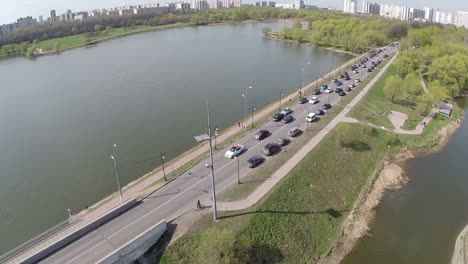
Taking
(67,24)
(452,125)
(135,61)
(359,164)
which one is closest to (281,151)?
(359,164)

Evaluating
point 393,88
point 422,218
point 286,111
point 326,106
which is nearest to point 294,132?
point 286,111

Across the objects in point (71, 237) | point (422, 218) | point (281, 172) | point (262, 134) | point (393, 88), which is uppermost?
point (393, 88)

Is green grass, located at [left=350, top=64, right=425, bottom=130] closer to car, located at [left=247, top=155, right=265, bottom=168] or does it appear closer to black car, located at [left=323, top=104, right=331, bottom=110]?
black car, located at [left=323, top=104, right=331, bottom=110]

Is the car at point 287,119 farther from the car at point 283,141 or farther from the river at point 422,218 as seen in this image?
the river at point 422,218

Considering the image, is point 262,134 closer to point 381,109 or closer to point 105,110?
point 381,109

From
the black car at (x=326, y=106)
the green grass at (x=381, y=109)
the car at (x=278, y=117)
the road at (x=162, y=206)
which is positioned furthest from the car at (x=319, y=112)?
the road at (x=162, y=206)

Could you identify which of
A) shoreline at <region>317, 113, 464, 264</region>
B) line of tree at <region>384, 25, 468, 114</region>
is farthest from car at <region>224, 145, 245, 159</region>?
line of tree at <region>384, 25, 468, 114</region>
